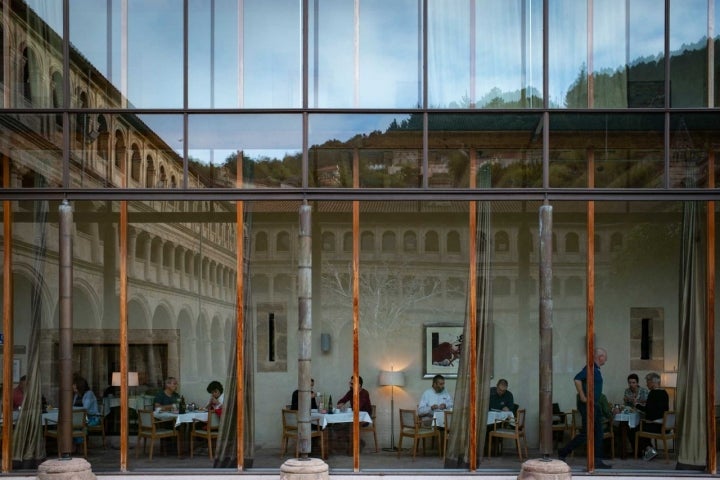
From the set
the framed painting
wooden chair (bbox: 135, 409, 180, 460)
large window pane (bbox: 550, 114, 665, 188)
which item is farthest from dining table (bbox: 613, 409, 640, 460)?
wooden chair (bbox: 135, 409, 180, 460)

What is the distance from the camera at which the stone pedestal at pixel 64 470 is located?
1169cm

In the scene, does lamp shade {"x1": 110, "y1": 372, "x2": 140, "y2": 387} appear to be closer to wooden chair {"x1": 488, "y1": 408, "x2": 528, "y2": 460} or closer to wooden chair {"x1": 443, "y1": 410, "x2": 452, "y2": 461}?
wooden chair {"x1": 443, "y1": 410, "x2": 452, "y2": 461}

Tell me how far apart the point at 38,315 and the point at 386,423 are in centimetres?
610

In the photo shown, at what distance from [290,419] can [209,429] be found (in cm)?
136

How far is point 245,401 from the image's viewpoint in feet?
42.6

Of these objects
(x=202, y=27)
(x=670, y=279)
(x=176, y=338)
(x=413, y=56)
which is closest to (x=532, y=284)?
(x=670, y=279)

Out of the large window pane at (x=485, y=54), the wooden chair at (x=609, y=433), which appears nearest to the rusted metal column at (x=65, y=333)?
the large window pane at (x=485, y=54)

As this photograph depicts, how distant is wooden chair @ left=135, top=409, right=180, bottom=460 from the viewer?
13.0 meters

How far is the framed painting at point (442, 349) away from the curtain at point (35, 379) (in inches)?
256

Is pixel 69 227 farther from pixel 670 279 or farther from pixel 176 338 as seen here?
pixel 670 279

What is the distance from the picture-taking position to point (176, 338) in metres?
13.5

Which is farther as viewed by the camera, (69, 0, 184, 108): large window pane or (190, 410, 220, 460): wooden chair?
(190, 410, 220, 460): wooden chair

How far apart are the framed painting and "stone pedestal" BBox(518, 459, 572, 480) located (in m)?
2.07

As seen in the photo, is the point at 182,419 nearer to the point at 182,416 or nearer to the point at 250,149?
the point at 182,416
